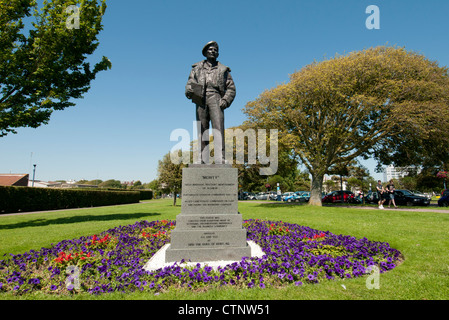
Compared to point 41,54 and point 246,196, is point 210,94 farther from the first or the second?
point 246,196

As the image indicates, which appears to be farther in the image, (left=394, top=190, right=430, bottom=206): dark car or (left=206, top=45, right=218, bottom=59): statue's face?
(left=394, top=190, right=430, bottom=206): dark car

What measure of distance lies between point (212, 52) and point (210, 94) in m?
1.17

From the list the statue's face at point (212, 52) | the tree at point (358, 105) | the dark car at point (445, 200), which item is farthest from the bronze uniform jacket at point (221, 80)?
the dark car at point (445, 200)

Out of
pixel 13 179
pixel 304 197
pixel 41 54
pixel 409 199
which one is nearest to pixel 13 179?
pixel 13 179

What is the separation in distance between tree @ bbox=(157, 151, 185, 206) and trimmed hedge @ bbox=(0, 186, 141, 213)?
33.9 ft

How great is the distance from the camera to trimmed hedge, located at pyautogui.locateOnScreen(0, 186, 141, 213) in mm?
21891

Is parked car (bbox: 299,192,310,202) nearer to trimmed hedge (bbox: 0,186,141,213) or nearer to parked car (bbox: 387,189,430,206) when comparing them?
parked car (bbox: 387,189,430,206)

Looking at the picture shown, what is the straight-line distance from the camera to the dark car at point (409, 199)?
21.6m

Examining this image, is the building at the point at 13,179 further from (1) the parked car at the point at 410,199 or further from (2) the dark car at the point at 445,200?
(2) the dark car at the point at 445,200

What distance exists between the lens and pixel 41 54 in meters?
12.5

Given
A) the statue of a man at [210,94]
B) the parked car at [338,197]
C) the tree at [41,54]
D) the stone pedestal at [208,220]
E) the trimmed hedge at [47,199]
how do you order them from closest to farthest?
the stone pedestal at [208,220]
the statue of a man at [210,94]
the tree at [41,54]
the trimmed hedge at [47,199]
the parked car at [338,197]

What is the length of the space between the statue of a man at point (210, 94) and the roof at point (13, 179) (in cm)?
4962

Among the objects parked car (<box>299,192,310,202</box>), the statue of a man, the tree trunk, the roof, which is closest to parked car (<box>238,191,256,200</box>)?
parked car (<box>299,192,310,202</box>)

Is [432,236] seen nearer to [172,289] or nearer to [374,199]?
[172,289]
